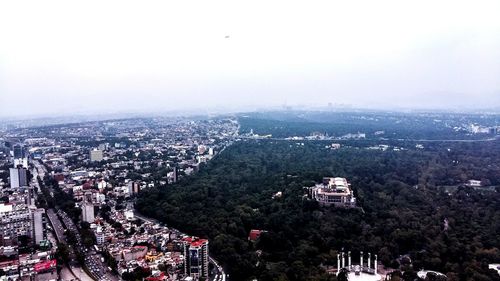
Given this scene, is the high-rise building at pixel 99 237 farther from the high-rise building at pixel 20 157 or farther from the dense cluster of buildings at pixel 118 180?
the high-rise building at pixel 20 157

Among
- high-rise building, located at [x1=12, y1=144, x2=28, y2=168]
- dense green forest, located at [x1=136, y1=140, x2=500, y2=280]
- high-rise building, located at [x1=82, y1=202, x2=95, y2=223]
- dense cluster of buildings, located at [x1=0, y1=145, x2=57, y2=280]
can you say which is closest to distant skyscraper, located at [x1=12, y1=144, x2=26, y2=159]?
high-rise building, located at [x1=12, y1=144, x2=28, y2=168]

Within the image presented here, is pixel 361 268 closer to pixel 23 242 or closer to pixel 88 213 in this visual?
pixel 88 213

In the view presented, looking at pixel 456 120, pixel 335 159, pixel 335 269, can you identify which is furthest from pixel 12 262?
pixel 456 120

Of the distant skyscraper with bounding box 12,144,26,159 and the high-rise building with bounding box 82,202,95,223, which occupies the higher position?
the distant skyscraper with bounding box 12,144,26,159

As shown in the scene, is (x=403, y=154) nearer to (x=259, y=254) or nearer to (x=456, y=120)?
(x=259, y=254)

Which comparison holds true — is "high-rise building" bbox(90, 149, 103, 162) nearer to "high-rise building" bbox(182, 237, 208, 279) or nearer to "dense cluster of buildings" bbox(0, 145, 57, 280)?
"dense cluster of buildings" bbox(0, 145, 57, 280)

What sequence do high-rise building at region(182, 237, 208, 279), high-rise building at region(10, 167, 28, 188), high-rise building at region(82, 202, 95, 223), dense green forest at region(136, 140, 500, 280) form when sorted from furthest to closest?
high-rise building at region(10, 167, 28, 188) → high-rise building at region(82, 202, 95, 223) → dense green forest at region(136, 140, 500, 280) → high-rise building at region(182, 237, 208, 279)

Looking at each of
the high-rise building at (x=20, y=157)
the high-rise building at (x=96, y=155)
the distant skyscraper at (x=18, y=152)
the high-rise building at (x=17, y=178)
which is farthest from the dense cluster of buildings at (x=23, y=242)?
the high-rise building at (x=96, y=155)

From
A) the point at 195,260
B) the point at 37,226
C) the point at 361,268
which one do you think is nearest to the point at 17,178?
the point at 37,226

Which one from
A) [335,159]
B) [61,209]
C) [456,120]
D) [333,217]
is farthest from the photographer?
[456,120]
